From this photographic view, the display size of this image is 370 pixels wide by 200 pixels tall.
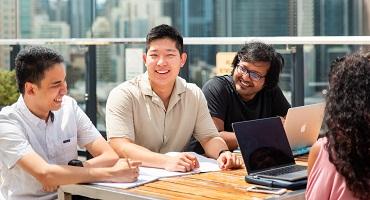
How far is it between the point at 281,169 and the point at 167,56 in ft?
2.77

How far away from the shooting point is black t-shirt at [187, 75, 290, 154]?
151 inches

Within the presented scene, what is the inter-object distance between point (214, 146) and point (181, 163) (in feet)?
1.84

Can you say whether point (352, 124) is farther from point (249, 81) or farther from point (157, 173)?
point (249, 81)

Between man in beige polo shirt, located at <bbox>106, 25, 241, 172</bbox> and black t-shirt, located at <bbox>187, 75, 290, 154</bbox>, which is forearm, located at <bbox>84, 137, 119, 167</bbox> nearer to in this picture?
man in beige polo shirt, located at <bbox>106, 25, 241, 172</bbox>

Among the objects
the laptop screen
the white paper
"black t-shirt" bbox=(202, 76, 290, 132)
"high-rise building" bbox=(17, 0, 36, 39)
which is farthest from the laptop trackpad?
"high-rise building" bbox=(17, 0, 36, 39)

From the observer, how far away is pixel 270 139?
2.92 metres

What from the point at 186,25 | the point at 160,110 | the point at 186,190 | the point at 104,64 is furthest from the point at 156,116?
the point at 186,25

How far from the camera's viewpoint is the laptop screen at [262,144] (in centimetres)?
278

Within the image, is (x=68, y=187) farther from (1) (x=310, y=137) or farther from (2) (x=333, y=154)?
(1) (x=310, y=137)

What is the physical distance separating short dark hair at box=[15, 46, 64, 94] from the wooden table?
495 mm

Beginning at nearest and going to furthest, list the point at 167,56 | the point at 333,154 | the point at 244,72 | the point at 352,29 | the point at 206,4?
the point at 333,154 → the point at 167,56 → the point at 244,72 → the point at 352,29 → the point at 206,4

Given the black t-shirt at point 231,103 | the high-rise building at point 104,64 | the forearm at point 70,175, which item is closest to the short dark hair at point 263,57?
the black t-shirt at point 231,103

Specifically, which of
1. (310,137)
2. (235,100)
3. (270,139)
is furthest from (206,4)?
(270,139)

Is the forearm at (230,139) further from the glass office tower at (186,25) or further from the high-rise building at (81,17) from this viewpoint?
the high-rise building at (81,17)
